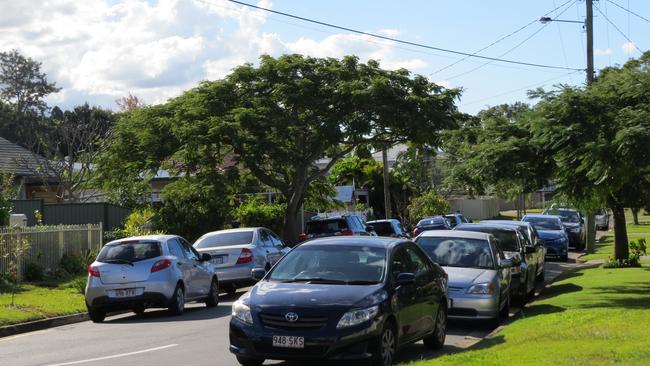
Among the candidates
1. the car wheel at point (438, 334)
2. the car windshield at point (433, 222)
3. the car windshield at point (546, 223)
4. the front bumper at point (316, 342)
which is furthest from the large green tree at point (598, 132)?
the car windshield at point (433, 222)

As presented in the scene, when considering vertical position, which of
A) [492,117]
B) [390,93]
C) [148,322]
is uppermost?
[390,93]

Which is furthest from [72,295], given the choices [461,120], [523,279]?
[461,120]

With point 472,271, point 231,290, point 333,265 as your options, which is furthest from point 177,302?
point 333,265

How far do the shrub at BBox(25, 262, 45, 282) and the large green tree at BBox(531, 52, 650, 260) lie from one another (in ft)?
42.8

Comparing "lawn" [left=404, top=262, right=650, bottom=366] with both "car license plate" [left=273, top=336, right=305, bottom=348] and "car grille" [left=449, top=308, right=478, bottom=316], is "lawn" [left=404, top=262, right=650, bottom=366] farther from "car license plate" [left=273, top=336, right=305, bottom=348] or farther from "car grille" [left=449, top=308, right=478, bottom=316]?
"car license plate" [left=273, top=336, right=305, bottom=348]

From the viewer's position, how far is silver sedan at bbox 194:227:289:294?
2095 cm

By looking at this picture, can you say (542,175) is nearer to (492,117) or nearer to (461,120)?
(492,117)

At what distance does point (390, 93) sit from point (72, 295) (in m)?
15.7

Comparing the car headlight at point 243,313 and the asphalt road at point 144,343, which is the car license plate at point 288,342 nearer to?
the car headlight at point 243,313

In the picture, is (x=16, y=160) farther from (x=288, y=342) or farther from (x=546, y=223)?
(x=288, y=342)

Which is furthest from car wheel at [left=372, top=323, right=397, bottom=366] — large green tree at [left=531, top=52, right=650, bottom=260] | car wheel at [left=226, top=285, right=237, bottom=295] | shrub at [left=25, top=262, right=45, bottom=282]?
shrub at [left=25, top=262, right=45, bottom=282]

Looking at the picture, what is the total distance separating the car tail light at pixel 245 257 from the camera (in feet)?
68.9

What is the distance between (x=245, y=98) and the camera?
3300cm

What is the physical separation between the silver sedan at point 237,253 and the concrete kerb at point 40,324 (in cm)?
419
